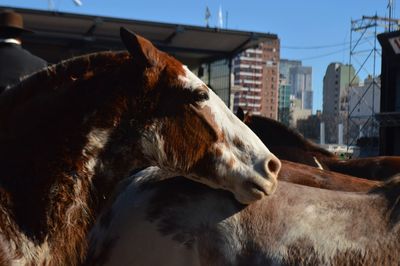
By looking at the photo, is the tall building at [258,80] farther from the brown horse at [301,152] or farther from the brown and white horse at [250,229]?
the brown and white horse at [250,229]

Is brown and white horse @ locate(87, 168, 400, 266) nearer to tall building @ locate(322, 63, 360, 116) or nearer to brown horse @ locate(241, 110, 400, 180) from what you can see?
brown horse @ locate(241, 110, 400, 180)

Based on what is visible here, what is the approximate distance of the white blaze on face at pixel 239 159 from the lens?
254cm

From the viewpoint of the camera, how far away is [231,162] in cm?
254

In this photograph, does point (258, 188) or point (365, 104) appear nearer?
point (258, 188)

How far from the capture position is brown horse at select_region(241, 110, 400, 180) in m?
5.45

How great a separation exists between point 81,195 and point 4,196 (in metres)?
0.29

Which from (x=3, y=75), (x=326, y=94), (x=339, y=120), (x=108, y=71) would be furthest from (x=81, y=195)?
(x=326, y=94)

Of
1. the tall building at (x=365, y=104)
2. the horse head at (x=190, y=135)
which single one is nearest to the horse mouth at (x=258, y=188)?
the horse head at (x=190, y=135)

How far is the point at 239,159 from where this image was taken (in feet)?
8.39

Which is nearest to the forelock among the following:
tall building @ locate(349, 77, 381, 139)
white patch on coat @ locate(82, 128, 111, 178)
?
white patch on coat @ locate(82, 128, 111, 178)

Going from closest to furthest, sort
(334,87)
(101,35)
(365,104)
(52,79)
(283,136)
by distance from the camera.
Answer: (52,79)
(283,136)
(101,35)
(365,104)
(334,87)

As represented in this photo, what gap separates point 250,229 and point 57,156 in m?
0.92

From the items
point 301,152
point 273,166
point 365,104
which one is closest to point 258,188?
point 273,166

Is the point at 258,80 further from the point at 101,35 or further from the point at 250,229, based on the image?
the point at 250,229
